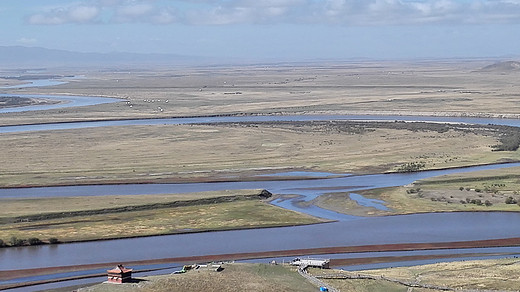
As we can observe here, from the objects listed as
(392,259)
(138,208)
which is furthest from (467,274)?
(138,208)

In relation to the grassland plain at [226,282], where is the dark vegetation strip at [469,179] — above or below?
below

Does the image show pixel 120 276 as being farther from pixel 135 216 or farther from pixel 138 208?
pixel 138 208

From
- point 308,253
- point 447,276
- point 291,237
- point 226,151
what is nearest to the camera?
point 447,276

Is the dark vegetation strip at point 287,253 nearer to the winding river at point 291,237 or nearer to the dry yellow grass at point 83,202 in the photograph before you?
the winding river at point 291,237

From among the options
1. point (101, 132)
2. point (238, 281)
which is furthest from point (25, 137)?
point (238, 281)

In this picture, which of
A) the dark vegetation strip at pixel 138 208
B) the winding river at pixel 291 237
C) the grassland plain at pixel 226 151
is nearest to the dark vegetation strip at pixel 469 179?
the grassland plain at pixel 226 151

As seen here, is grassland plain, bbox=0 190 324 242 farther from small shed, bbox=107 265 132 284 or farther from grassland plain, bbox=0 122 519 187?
small shed, bbox=107 265 132 284

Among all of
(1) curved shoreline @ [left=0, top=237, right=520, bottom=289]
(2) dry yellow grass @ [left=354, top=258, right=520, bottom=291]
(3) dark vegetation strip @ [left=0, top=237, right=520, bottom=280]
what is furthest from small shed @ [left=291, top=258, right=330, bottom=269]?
(3) dark vegetation strip @ [left=0, top=237, right=520, bottom=280]

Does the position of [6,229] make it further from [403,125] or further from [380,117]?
[380,117]

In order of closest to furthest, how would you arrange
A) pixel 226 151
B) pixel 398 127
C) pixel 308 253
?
pixel 308 253 < pixel 226 151 < pixel 398 127
